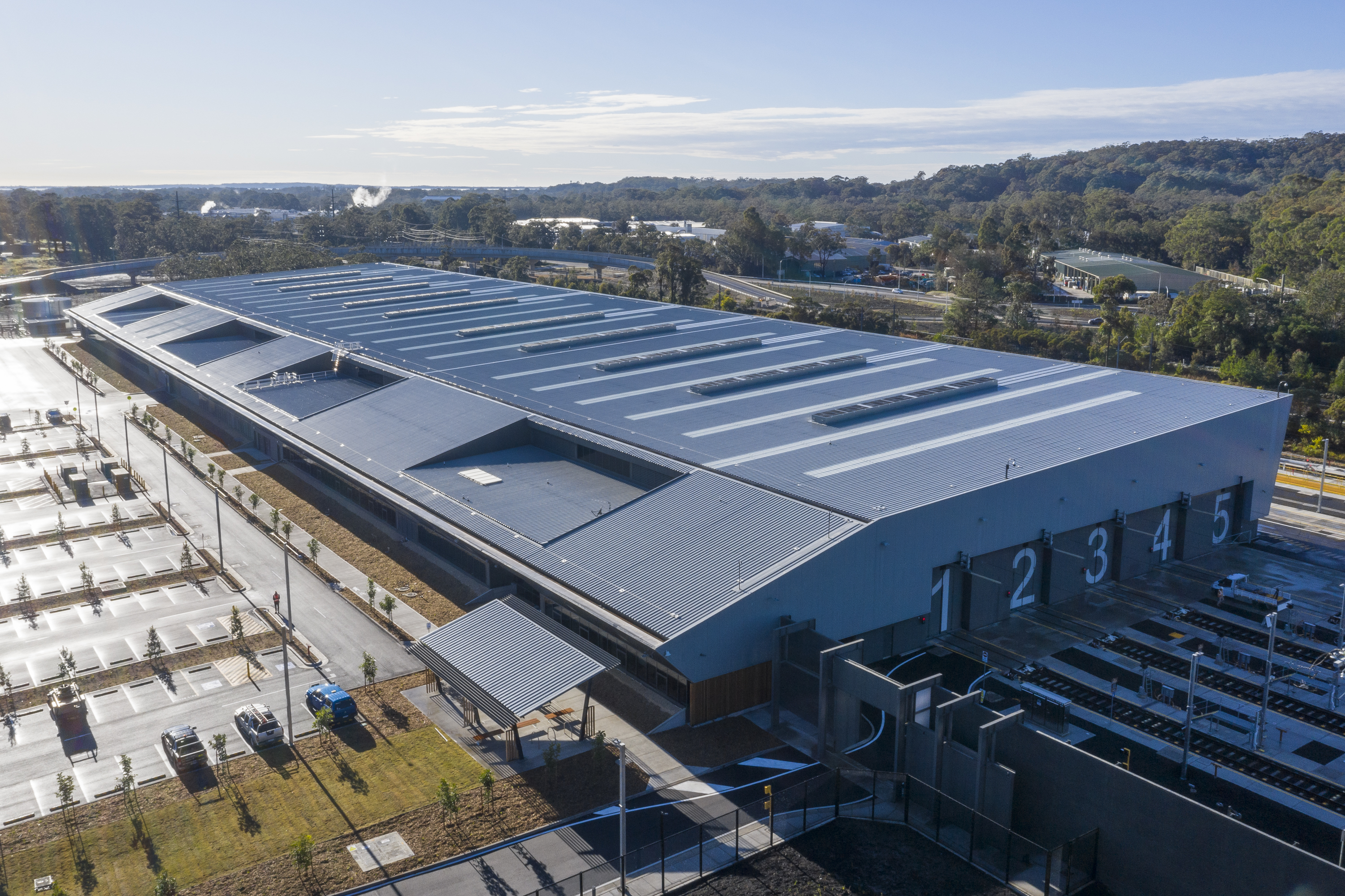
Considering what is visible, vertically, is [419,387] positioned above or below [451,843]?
above

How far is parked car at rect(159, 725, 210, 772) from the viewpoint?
3209 cm

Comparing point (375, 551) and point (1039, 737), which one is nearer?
point (1039, 737)

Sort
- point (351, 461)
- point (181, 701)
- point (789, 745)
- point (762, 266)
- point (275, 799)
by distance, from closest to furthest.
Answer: point (275, 799), point (789, 745), point (181, 701), point (351, 461), point (762, 266)

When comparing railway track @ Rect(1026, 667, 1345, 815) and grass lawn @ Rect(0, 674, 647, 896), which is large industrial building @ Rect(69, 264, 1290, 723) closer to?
railway track @ Rect(1026, 667, 1345, 815)

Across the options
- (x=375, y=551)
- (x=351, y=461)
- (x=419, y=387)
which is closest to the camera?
(x=375, y=551)

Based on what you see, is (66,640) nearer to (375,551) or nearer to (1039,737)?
(375,551)

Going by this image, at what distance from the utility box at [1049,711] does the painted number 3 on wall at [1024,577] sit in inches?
322

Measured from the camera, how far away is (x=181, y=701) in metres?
36.8

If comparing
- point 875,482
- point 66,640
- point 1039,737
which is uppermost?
point 875,482

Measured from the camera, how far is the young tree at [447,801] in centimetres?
2875

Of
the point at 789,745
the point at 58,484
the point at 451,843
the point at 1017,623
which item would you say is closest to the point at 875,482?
the point at 1017,623

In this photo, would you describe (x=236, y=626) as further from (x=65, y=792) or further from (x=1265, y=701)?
(x=1265, y=701)

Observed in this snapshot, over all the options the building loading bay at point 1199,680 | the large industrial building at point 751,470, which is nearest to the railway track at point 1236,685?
the building loading bay at point 1199,680

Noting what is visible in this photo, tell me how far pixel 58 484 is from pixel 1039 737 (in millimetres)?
63615
